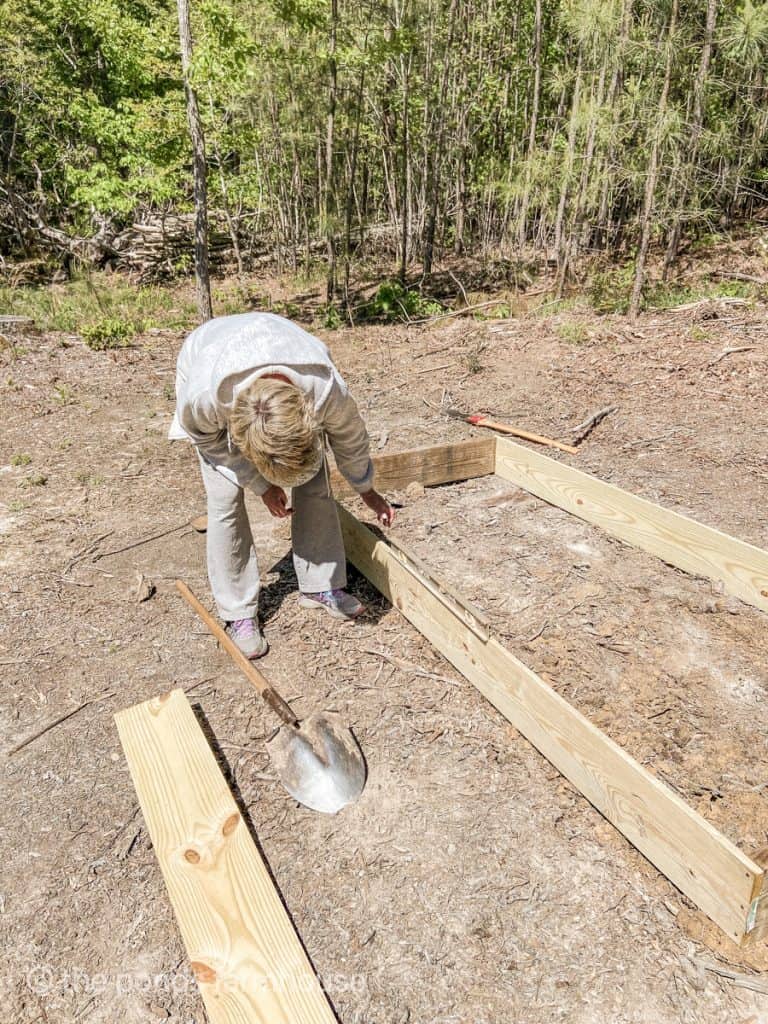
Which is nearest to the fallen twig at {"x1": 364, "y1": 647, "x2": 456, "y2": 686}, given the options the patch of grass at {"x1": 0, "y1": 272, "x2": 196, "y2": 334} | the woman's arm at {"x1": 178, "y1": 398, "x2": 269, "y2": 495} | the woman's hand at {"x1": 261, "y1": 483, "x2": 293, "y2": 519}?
the woman's hand at {"x1": 261, "y1": 483, "x2": 293, "y2": 519}

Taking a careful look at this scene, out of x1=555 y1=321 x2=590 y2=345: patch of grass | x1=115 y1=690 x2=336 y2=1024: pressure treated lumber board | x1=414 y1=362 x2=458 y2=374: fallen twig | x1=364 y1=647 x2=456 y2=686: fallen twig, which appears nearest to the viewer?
x1=115 y1=690 x2=336 y2=1024: pressure treated lumber board

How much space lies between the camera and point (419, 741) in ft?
8.23

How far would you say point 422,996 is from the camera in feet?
5.58

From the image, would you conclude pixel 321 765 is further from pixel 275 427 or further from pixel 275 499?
pixel 275 427

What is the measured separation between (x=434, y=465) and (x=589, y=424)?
1.54m

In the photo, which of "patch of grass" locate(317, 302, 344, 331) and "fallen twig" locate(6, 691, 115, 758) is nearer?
"fallen twig" locate(6, 691, 115, 758)

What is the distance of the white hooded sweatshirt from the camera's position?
2.15 m

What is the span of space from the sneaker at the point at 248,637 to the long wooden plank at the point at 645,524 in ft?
6.90

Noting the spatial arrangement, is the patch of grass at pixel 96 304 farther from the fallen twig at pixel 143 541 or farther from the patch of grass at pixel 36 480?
the fallen twig at pixel 143 541

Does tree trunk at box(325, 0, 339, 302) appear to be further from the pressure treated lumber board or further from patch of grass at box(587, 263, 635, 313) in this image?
the pressure treated lumber board

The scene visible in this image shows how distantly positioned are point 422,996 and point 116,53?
1556 cm

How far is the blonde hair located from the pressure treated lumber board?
102cm

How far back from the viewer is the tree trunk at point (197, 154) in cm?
757

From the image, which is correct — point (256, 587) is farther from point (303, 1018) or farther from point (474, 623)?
point (303, 1018)
